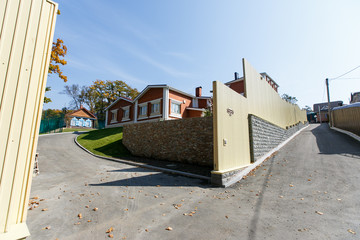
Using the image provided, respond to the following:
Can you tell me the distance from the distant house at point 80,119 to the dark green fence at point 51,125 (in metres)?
12.7

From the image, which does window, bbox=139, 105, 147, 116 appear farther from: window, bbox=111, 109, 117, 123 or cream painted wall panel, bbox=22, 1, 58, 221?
cream painted wall panel, bbox=22, 1, 58, 221

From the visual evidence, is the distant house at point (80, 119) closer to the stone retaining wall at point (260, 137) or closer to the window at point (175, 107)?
the window at point (175, 107)

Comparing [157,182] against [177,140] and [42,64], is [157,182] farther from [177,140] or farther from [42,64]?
[42,64]

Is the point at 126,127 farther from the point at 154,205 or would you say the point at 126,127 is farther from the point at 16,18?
the point at 16,18

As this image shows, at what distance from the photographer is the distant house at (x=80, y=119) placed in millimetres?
38888

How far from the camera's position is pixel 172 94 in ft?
68.2

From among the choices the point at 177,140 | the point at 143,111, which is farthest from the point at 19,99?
the point at 143,111

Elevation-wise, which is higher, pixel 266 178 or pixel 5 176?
pixel 5 176

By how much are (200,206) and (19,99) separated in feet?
14.6

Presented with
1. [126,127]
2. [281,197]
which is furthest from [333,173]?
[126,127]

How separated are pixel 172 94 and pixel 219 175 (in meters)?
15.7

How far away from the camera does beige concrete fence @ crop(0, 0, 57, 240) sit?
1998 mm

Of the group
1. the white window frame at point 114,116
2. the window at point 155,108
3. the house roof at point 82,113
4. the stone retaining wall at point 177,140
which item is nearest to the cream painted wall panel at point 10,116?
the stone retaining wall at point 177,140

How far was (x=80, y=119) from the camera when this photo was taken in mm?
41031
